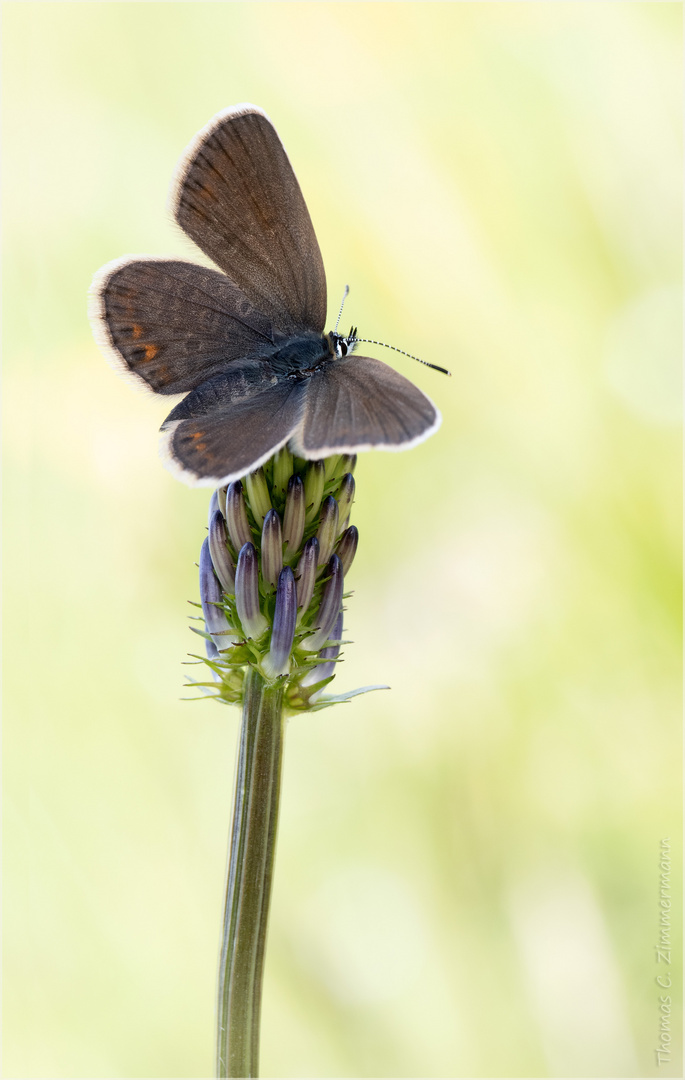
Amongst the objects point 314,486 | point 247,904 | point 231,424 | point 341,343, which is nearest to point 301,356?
point 341,343

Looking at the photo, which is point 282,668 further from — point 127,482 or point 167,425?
Result: point 127,482

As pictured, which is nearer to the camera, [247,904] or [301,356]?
[247,904]

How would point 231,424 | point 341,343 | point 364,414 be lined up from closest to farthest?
point 364,414
point 231,424
point 341,343

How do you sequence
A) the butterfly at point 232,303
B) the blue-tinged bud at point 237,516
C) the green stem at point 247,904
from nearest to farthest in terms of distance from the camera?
the green stem at point 247,904 < the blue-tinged bud at point 237,516 < the butterfly at point 232,303

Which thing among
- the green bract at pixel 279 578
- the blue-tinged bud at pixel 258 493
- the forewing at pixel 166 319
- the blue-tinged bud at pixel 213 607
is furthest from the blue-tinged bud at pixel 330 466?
the forewing at pixel 166 319

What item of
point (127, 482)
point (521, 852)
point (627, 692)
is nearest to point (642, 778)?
point (627, 692)

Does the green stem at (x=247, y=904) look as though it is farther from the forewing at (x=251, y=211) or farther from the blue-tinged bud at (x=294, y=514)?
the forewing at (x=251, y=211)

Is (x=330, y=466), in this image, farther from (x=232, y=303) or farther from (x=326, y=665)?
(x=232, y=303)
